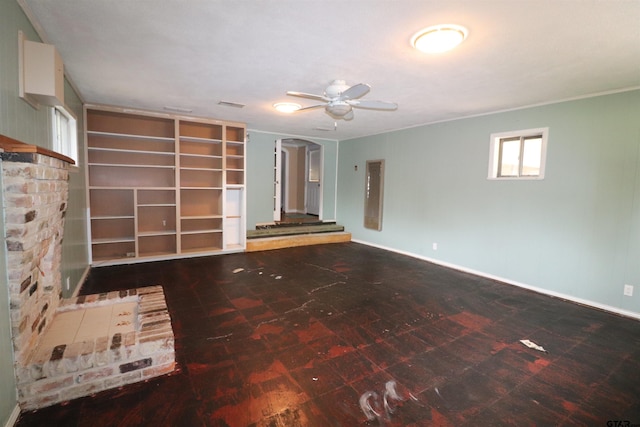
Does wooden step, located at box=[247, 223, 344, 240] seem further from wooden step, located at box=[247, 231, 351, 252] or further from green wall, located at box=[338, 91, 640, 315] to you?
green wall, located at box=[338, 91, 640, 315]

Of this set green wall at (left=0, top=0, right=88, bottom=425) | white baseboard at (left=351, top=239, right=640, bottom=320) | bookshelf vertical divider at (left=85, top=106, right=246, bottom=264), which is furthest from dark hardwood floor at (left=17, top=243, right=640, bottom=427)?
bookshelf vertical divider at (left=85, top=106, right=246, bottom=264)

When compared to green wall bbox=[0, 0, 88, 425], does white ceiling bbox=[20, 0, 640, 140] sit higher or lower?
higher

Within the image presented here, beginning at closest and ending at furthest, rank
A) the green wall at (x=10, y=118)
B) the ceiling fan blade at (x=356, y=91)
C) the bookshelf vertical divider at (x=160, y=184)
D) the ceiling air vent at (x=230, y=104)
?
the green wall at (x=10, y=118) < the ceiling fan blade at (x=356, y=91) < the ceiling air vent at (x=230, y=104) < the bookshelf vertical divider at (x=160, y=184)

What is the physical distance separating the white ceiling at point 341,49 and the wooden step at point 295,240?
2.90 metres

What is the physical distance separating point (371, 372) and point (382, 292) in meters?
1.73

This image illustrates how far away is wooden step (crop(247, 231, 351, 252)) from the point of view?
19.8 ft

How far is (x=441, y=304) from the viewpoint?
3.55 metres

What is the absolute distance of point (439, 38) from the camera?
219 centimetres

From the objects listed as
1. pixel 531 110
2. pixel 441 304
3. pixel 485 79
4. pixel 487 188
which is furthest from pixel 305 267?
pixel 531 110

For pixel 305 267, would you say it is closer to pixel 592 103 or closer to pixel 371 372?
pixel 371 372

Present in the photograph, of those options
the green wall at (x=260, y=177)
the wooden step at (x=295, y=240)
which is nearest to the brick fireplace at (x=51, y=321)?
the wooden step at (x=295, y=240)

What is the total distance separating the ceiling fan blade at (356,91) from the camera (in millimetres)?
2607

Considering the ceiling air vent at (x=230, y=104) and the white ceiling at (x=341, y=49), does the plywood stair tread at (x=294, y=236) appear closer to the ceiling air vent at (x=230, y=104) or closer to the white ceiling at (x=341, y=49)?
the ceiling air vent at (x=230, y=104)

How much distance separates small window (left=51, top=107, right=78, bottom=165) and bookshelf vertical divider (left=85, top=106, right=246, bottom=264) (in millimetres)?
839
